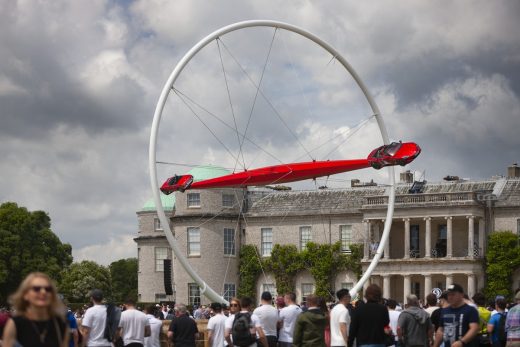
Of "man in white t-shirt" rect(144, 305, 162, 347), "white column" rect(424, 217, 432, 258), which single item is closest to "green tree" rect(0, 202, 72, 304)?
"white column" rect(424, 217, 432, 258)

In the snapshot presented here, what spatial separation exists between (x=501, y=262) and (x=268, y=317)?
4372 cm

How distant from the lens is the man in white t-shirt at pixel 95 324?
17375 mm

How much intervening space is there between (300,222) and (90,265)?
47.2 m

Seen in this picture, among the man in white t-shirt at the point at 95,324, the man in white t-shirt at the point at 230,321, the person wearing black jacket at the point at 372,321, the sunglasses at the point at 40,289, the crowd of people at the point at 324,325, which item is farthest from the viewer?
the man in white t-shirt at the point at 230,321

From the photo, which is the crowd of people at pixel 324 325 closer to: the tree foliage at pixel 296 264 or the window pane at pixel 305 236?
the tree foliage at pixel 296 264

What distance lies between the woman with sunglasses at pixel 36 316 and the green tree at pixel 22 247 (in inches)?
2845

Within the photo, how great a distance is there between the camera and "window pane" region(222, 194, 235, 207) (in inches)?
2734

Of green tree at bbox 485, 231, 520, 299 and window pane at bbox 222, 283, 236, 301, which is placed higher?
green tree at bbox 485, 231, 520, 299

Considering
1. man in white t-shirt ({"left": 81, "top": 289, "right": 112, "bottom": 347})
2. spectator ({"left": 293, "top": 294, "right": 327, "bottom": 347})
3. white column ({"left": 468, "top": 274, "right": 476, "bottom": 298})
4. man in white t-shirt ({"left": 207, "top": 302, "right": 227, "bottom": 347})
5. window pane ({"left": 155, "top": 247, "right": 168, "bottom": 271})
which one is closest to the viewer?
man in white t-shirt ({"left": 81, "top": 289, "right": 112, "bottom": 347})

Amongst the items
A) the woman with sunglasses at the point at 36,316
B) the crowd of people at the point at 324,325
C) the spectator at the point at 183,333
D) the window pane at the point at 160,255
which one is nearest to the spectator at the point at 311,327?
the crowd of people at the point at 324,325

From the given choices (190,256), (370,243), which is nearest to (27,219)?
(190,256)

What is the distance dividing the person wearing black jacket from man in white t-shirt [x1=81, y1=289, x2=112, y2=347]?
428 cm

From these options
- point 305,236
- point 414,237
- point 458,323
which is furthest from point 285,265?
point 458,323

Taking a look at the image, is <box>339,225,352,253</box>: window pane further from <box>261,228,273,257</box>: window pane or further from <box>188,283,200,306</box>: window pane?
<box>188,283,200,306</box>: window pane
